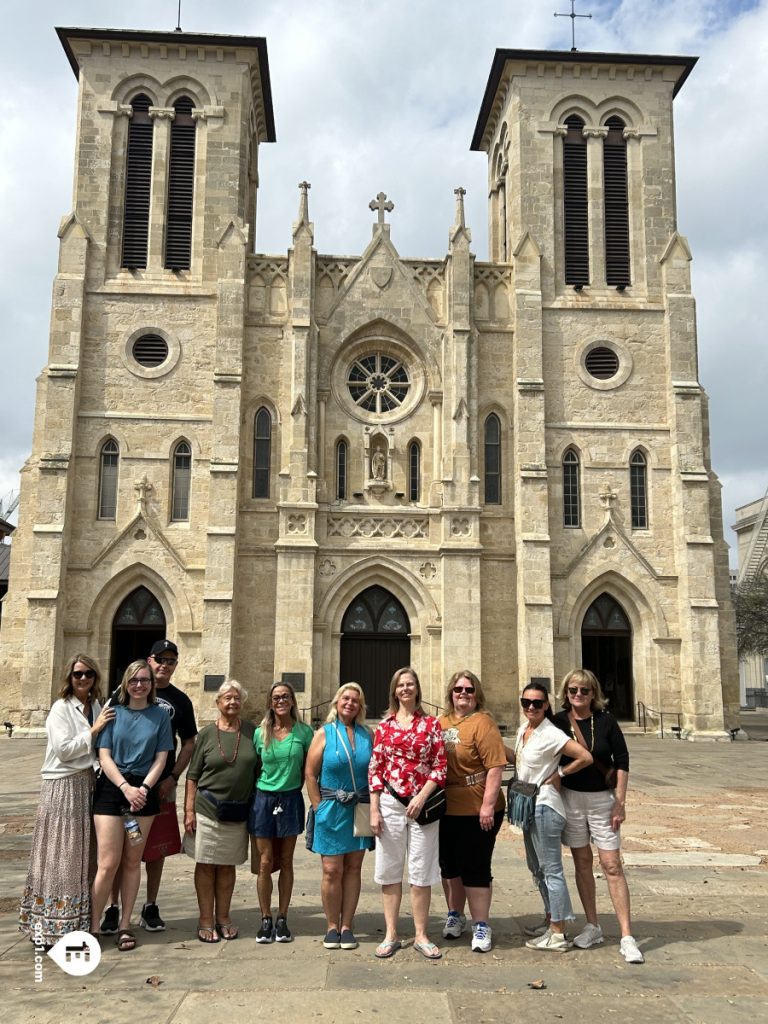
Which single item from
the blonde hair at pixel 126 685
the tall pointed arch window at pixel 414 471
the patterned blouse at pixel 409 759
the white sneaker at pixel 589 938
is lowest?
the white sneaker at pixel 589 938

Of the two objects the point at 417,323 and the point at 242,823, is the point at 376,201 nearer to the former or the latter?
the point at 417,323

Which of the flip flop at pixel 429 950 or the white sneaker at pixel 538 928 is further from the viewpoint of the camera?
the white sneaker at pixel 538 928

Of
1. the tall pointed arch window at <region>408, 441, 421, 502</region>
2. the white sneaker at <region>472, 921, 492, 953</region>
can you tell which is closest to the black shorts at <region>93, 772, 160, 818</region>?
the white sneaker at <region>472, 921, 492, 953</region>

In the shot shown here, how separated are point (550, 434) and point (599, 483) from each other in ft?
6.63

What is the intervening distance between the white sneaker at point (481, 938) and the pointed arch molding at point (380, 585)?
19.5 meters

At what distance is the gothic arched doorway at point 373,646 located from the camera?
26547mm

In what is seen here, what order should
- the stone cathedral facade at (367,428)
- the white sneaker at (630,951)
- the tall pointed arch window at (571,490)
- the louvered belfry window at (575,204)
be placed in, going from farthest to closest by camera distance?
the louvered belfry window at (575,204), the tall pointed arch window at (571,490), the stone cathedral facade at (367,428), the white sneaker at (630,951)

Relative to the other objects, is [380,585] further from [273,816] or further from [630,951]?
[630,951]

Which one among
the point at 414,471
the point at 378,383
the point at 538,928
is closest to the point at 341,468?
the point at 414,471

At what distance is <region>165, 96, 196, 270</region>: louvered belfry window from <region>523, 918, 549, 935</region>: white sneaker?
24.6 metres

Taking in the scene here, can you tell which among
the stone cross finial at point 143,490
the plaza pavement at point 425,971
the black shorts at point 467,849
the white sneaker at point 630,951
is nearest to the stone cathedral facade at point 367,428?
the stone cross finial at point 143,490

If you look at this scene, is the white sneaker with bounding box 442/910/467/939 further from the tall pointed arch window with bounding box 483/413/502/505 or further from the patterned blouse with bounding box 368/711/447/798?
the tall pointed arch window with bounding box 483/413/502/505

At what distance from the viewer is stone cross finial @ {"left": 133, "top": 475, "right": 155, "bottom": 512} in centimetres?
2608

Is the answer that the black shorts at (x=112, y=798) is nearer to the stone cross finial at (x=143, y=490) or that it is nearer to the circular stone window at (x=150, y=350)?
the stone cross finial at (x=143, y=490)
